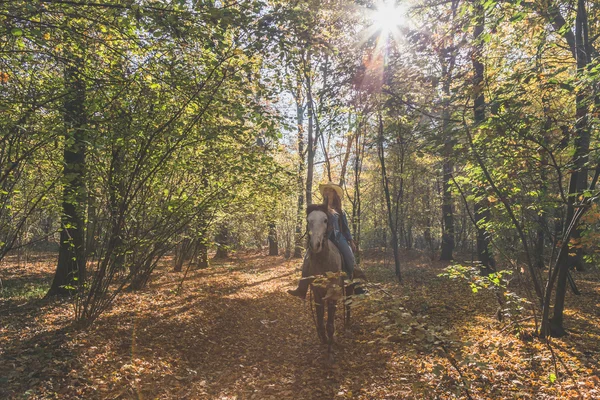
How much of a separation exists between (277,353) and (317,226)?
3.59 meters

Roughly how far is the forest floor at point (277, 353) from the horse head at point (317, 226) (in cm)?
155

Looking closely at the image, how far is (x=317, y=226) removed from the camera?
633 centimetres

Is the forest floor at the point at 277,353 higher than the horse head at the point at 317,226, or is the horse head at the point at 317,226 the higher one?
the horse head at the point at 317,226

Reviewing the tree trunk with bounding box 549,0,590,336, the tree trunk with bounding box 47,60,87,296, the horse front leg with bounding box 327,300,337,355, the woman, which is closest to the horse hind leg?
the horse front leg with bounding box 327,300,337,355

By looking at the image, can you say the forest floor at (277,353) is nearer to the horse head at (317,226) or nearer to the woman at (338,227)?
the woman at (338,227)

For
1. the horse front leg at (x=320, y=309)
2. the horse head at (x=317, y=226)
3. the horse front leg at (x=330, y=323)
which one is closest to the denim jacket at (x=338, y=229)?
the horse head at (x=317, y=226)

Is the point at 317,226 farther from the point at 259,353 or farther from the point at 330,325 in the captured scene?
the point at 259,353

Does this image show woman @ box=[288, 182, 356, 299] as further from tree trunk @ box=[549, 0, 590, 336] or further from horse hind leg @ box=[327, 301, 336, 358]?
tree trunk @ box=[549, 0, 590, 336]

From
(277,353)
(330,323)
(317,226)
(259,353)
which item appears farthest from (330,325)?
(317,226)

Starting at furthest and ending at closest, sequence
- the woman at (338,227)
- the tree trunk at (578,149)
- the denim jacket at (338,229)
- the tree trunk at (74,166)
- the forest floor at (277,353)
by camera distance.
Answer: the woman at (338,227)
the denim jacket at (338,229)
the tree trunk at (578,149)
the tree trunk at (74,166)
the forest floor at (277,353)

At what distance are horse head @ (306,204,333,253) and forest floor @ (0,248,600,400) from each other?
1550 millimetres

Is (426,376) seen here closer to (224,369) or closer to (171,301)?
(224,369)

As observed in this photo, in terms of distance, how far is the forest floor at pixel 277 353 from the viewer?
16.0 feet

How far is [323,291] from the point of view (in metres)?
7.18
